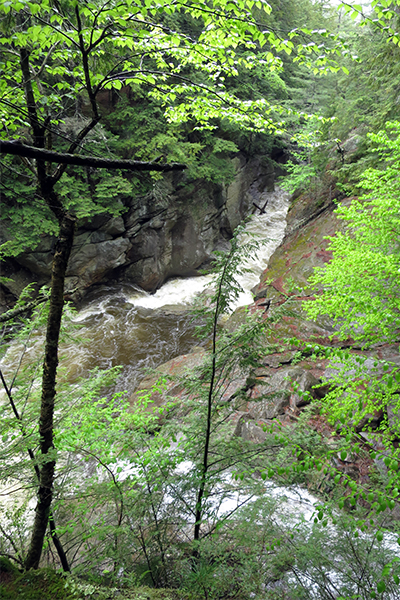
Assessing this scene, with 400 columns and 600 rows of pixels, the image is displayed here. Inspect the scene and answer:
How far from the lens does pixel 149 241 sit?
14.6m

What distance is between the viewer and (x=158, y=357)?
36.1 feet

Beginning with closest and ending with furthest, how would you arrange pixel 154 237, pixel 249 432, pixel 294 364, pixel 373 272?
pixel 373 272, pixel 249 432, pixel 294 364, pixel 154 237

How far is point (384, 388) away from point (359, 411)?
0.58 metres

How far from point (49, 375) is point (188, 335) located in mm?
9610

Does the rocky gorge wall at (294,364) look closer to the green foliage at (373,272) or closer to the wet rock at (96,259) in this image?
the green foliage at (373,272)

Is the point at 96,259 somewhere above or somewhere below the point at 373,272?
below

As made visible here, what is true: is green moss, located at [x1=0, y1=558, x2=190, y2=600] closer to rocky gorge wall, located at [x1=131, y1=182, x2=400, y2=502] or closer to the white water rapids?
rocky gorge wall, located at [x1=131, y1=182, x2=400, y2=502]

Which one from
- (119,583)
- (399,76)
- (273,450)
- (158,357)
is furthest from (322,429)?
(399,76)

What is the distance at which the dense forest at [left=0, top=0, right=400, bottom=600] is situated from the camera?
94.7 inches

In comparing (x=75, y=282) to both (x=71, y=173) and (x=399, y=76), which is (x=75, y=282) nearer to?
(x=71, y=173)

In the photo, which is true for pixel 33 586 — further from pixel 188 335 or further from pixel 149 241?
pixel 149 241

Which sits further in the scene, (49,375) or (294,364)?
(294,364)

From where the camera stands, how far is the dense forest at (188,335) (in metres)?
2.41

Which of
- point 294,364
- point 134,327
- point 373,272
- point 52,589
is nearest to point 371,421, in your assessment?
point 294,364
